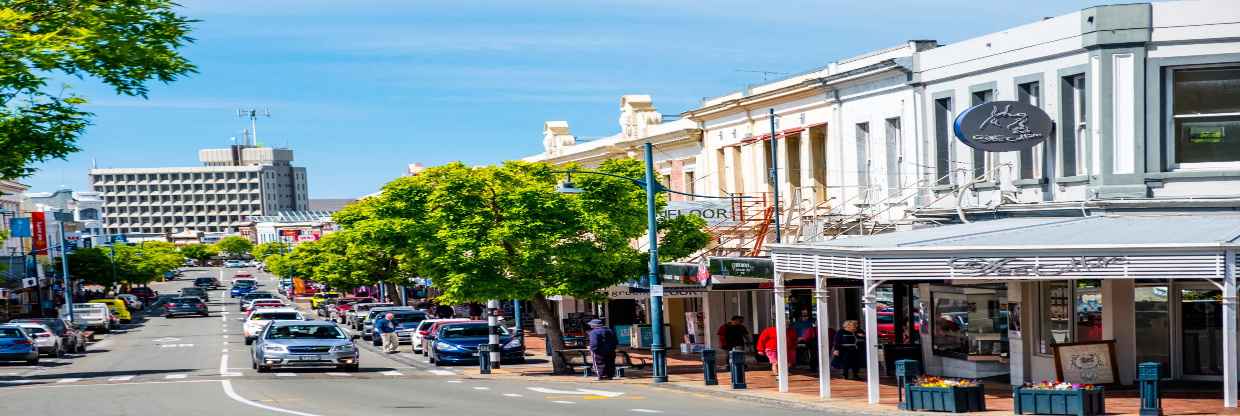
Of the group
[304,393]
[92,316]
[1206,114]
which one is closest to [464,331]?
[304,393]

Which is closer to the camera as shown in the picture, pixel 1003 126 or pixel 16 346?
pixel 1003 126

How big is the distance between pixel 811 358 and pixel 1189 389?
9.06m

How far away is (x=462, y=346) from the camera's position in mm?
39406

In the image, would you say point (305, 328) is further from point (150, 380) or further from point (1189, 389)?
point (1189, 389)

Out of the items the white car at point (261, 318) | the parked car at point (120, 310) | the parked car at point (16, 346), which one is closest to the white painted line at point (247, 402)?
the parked car at point (16, 346)

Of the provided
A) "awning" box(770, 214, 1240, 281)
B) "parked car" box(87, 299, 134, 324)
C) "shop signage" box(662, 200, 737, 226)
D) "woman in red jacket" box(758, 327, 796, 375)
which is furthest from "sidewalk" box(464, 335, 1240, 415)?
"parked car" box(87, 299, 134, 324)

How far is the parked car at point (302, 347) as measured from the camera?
34.2m

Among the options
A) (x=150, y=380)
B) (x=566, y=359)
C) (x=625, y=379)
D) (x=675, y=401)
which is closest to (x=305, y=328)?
(x=150, y=380)

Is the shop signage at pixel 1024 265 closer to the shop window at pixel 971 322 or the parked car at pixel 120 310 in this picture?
the shop window at pixel 971 322

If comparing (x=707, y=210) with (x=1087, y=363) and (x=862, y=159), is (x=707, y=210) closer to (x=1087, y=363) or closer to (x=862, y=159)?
(x=862, y=159)

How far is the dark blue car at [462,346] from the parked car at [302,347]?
362cm

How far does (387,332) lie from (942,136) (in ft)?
76.2

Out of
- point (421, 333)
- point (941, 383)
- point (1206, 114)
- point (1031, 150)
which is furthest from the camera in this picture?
point (421, 333)

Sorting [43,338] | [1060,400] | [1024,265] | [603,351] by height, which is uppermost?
[1024,265]
